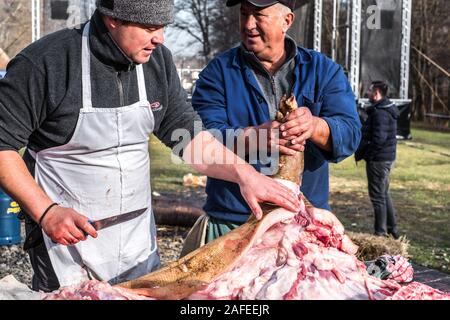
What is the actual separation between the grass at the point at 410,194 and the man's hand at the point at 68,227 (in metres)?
5.02

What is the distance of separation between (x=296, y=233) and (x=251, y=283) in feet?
1.02

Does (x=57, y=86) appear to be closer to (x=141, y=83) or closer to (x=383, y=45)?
(x=141, y=83)

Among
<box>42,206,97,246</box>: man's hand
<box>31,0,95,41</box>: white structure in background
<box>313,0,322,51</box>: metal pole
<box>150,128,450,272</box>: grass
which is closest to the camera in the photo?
<box>42,206,97,246</box>: man's hand

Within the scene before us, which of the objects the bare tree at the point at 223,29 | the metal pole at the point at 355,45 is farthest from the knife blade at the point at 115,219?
the bare tree at the point at 223,29

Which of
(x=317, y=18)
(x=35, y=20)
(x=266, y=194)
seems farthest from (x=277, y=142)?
(x=317, y=18)

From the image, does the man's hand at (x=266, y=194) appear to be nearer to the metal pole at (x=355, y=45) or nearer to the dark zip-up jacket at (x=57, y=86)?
the dark zip-up jacket at (x=57, y=86)

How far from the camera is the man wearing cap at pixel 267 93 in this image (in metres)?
3.28

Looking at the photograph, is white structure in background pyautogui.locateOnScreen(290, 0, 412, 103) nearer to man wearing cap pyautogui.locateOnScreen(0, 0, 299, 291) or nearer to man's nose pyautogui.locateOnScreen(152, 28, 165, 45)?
man wearing cap pyautogui.locateOnScreen(0, 0, 299, 291)

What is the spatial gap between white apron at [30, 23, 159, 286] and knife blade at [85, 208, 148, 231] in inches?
1.0

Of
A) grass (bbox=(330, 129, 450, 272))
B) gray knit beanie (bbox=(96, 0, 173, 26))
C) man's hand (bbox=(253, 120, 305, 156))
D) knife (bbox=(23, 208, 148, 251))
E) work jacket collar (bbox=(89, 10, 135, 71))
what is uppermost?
gray knit beanie (bbox=(96, 0, 173, 26))

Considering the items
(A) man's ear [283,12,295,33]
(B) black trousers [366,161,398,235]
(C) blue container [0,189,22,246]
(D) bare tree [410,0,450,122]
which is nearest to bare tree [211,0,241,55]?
(D) bare tree [410,0,450,122]

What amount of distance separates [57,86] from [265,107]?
40.6 inches

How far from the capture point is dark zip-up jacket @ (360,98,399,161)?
836 cm

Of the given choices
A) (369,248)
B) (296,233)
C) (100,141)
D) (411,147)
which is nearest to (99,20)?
(100,141)
